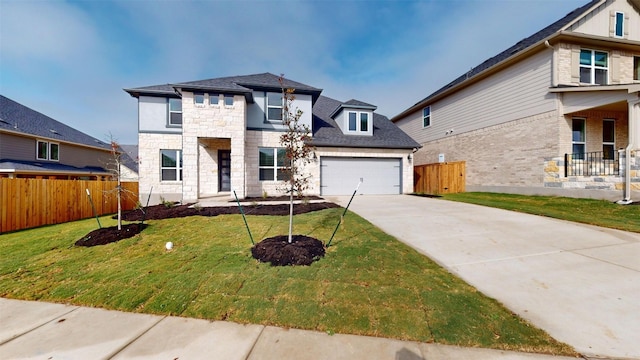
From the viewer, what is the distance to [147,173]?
12320mm

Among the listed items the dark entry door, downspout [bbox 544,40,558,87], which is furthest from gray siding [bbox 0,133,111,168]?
downspout [bbox 544,40,558,87]

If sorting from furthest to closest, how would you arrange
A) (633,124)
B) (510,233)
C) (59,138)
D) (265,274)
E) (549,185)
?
1. (59,138)
2. (549,185)
3. (633,124)
4. (510,233)
5. (265,274)

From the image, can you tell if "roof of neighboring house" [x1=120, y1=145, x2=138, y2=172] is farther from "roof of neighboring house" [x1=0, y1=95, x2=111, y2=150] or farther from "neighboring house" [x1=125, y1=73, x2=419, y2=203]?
"neighboring house" [x1=125, y1=73, x2=419, y2=203]

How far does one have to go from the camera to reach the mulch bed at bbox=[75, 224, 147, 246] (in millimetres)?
5414

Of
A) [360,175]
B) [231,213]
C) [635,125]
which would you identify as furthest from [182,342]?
[635,125]

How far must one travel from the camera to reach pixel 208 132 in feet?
36.4

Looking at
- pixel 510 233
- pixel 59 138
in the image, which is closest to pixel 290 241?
pixel 510 233

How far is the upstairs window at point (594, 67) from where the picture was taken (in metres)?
11.2

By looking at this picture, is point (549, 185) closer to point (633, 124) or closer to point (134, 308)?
point (633, 124)

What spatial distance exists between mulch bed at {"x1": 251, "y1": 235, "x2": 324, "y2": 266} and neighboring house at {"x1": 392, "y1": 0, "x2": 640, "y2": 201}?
40.2 ft

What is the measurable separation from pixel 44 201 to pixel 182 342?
9.82 metres

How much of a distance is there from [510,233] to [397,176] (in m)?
8.77

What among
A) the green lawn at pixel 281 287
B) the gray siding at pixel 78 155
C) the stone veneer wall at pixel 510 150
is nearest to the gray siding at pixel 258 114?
the green lawn at pixel 281 287

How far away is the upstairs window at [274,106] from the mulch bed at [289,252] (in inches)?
368
